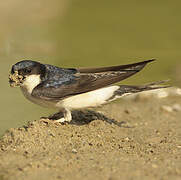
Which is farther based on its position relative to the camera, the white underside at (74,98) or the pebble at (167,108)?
the pebble at (167,108)

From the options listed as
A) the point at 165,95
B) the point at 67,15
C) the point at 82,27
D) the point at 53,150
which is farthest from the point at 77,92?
the point at 67,15

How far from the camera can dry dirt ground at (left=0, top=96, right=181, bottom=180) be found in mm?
3742

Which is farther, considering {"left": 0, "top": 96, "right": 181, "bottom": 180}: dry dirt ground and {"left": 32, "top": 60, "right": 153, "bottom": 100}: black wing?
{"left": 32, "top": 60, "right": 153, "bottom": 100}: black wing

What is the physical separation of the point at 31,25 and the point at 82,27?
1.43 metres

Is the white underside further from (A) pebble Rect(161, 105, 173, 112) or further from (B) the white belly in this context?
(A) pebble Rect(161, 105, 173, 112)

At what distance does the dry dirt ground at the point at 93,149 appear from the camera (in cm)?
374

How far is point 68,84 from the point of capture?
16.5 feet

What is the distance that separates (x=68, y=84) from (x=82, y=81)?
0.54ft

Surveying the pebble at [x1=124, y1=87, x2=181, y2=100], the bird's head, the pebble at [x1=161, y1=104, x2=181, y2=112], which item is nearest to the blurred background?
the pebble at [x1=124, y1=87, x2=181, y2=100]

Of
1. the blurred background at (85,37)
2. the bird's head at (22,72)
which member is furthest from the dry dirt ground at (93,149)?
the blurred background at (85,37)

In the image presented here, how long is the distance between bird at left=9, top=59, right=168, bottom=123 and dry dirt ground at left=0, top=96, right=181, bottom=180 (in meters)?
0.23

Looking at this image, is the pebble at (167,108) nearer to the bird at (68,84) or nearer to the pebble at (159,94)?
the pebble at (159,94)

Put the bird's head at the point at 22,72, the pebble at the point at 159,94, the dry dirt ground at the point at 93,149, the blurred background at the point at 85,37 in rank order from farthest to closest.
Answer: the blurred background at the point at 85,37
the pebble at the point at 159,94
the bird's head at the point at 22,72
the dry dirt ground at the point at 93,149

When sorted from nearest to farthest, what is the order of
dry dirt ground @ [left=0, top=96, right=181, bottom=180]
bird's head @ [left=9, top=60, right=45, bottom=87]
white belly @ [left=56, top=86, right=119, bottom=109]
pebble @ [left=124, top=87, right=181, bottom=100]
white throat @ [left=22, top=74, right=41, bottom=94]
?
1. dry dirt ground @ [left=0, top=96, right=181, bottom=180]
2. bird's head @ [left=9, top=60, right=45, bottom=87]
3. white throat @ [left=22, top=74, right=41, bottom=94]
4. white belly @ [left=56, top=86, right=119, bottom=109]
5. pebble @ [left=124, top=87, right=181, bottom=100]
